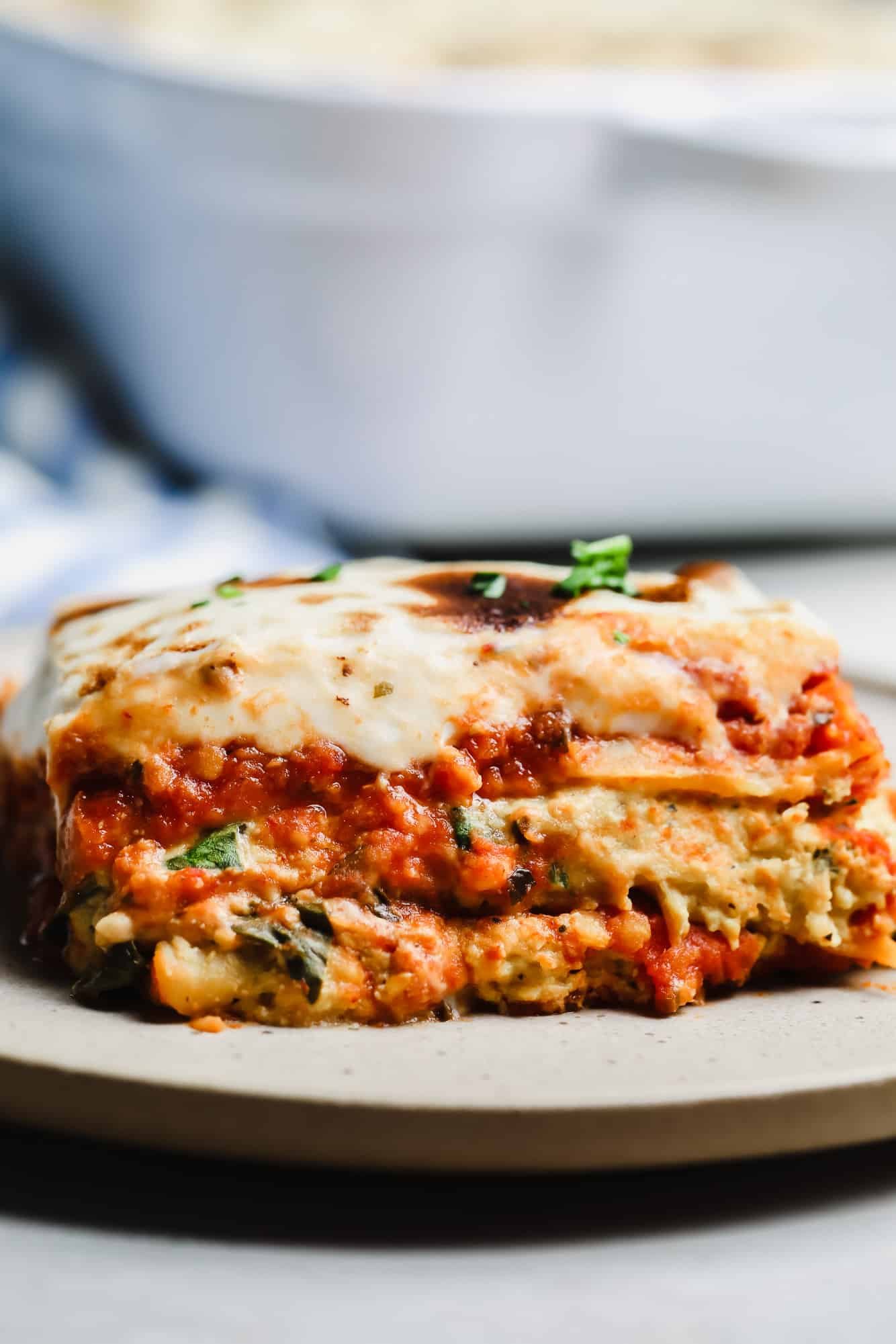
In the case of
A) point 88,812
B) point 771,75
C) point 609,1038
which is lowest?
point 609,1038

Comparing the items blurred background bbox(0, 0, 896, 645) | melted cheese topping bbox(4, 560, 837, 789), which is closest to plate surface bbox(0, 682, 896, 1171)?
melted cheese topping bbox(4, 560, 837, 789)

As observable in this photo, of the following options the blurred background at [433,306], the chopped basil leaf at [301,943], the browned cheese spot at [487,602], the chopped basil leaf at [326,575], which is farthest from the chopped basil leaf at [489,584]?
the blurred background at [433,306]

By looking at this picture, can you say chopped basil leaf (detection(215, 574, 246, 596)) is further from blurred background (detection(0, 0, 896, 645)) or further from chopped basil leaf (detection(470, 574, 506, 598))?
blurred background (detection(0, 0, 896, 645))

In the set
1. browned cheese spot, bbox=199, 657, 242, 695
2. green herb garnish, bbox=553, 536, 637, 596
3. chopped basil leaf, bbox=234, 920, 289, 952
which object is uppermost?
green herb garnish, bbox=553, 536, 637, 596

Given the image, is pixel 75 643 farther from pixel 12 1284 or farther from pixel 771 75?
pixel 771 75

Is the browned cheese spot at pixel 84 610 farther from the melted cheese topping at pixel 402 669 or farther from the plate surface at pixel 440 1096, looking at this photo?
the plate surface at pixel 440 1096

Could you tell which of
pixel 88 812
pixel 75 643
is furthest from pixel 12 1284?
pixel 75 643

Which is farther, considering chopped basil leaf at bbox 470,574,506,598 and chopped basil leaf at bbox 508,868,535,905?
chopped basil leaf at bbox 470,574,506,598

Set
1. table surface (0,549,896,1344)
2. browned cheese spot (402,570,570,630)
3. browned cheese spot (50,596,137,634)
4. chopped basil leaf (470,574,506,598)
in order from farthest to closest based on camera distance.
→ browned cheese spot (50,596,137,634), chopped basil leaf (470,574,506,598), browned cheese spot (402,570,570,630), table surface (0,549,896,1344)
